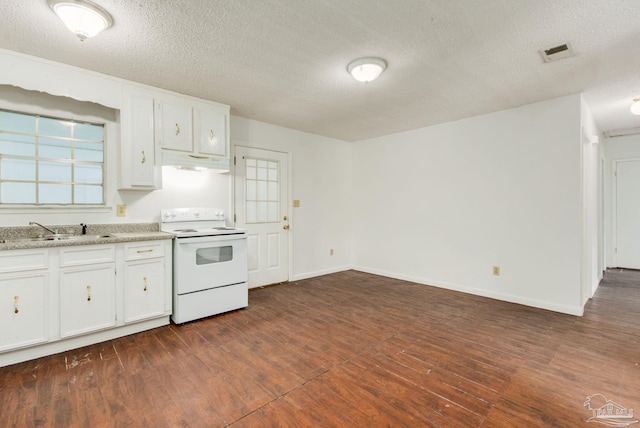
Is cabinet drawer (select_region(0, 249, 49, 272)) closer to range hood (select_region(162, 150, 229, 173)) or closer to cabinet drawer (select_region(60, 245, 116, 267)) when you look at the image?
cabinet drawer (select_region(60, 245, 116, 267))

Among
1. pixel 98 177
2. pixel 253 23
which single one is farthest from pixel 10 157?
pixel 253 23

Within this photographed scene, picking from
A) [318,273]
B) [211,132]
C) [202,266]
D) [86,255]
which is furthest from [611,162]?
[86,255]

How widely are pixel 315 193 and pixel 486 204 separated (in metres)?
2.61

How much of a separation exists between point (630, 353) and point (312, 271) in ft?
12.4

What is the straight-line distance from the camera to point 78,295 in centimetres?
252

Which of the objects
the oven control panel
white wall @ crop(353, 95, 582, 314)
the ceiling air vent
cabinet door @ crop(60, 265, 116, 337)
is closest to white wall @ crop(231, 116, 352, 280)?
white wall @ crop(353, 95, 582, 314)

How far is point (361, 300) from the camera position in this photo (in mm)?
3859

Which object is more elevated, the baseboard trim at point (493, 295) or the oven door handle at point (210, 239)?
the oven door handle at point (210, 239)

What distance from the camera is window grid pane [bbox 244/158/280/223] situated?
4363 mm

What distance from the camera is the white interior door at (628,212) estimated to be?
533 cm

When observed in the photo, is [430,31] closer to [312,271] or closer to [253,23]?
[253,23]

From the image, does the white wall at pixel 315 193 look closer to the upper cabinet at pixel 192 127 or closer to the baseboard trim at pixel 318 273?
the baseboard trim at pixel 318 273

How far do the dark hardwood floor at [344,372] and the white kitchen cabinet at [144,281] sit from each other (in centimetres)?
23

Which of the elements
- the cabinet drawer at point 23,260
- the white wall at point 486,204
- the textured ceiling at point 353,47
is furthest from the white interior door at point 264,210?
the cabinet drawer at point 23,260
